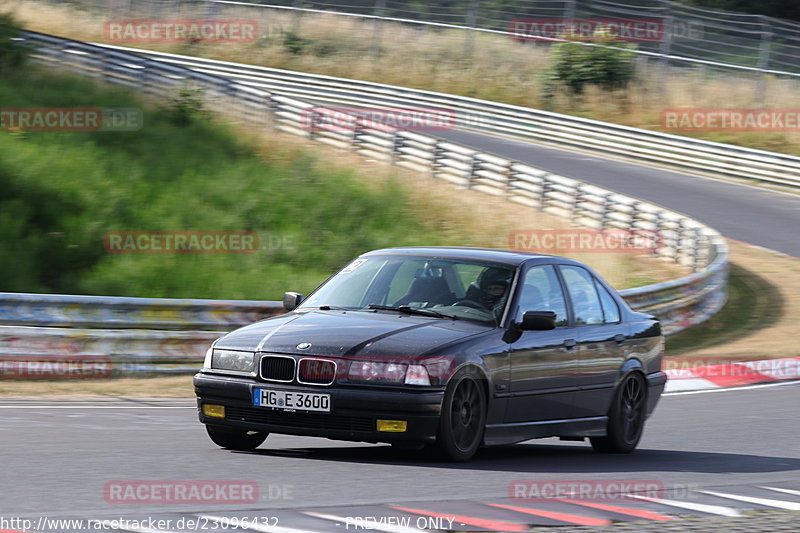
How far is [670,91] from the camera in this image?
42.3m

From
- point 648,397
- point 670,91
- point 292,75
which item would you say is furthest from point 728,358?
point 292,75

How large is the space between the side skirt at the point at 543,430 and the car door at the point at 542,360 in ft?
0.16

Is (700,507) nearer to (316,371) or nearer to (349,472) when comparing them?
(349,472)

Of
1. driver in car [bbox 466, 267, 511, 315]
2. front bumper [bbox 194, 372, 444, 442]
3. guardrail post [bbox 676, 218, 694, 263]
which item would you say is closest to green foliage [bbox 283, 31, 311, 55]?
guardrail post [bbox 676, 218, 694, 263]

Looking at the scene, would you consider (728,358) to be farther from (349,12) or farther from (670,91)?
(349,12)

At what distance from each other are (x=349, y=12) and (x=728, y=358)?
34.5 m

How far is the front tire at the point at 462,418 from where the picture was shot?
7504 mm

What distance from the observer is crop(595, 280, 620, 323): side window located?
31.2ft

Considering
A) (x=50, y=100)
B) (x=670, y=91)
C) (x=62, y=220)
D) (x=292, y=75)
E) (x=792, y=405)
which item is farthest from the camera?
(x=292, y=75)

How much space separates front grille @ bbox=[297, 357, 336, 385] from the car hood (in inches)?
2.3
